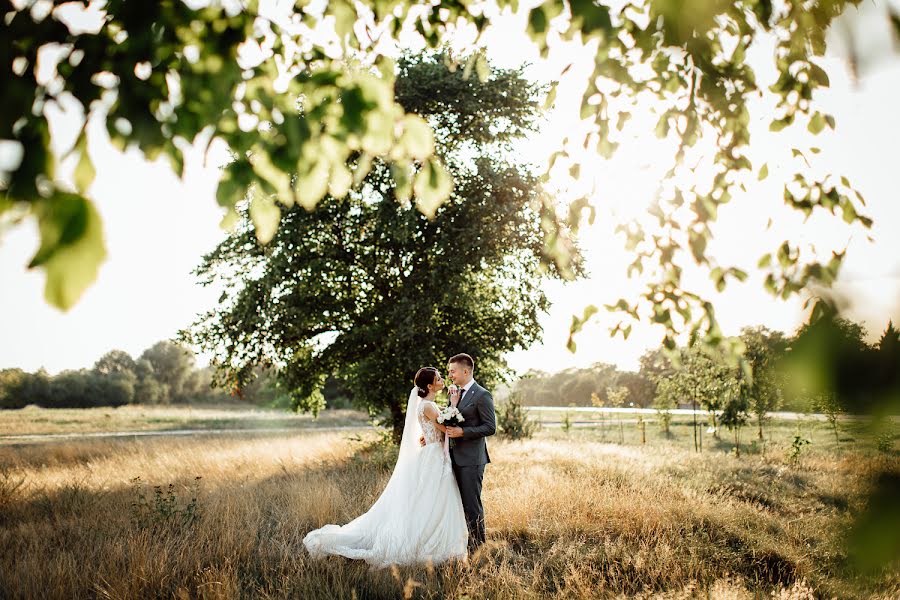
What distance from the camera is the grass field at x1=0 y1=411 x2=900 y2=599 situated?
5.42 metres

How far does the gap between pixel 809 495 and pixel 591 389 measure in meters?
68.9

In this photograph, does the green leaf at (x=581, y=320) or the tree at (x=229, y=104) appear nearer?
the tree at (x=229, y=104)

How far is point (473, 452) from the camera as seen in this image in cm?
734

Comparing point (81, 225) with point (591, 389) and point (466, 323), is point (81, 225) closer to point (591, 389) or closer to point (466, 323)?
point (466, 323)

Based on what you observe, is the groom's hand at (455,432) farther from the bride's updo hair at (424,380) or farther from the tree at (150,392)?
the tree at (150,392)

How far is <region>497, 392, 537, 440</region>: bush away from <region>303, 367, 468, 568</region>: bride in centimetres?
1339

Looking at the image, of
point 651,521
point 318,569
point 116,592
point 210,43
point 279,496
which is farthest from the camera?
point 279,496

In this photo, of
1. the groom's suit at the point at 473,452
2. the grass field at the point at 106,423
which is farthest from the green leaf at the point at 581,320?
the grass field at the point at 106,423

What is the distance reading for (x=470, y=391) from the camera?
7566 mm

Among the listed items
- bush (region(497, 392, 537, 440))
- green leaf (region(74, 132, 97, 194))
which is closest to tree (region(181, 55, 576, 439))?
bush (region(497, 392, 537, 440))

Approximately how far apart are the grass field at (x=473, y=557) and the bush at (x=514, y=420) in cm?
861

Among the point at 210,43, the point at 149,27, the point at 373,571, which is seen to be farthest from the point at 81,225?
the point at 373,571

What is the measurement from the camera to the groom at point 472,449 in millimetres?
7203

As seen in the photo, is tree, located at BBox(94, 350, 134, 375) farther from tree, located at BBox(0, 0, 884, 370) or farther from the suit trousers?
tree, located at BBox(0, 0, 884, 370)
